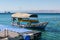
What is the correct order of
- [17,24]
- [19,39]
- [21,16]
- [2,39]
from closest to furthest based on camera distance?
[2,39]
[19,39]
[21,16]
[17,24]

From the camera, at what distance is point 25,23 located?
4338 cm

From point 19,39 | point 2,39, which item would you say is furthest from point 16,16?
point 2,39

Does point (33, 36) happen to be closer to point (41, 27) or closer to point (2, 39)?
point (2, 39)

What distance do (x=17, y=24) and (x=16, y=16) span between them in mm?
2971

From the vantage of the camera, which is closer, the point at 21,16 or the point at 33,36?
the point at 33,36

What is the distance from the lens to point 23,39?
25.5 meters

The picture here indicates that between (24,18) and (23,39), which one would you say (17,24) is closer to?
(24,18)

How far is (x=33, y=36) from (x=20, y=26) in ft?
52.6

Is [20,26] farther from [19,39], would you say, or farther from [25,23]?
[19,39]

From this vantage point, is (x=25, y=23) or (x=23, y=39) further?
(x=25, y=23)

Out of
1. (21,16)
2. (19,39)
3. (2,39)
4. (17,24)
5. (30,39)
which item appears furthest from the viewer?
(17,24)

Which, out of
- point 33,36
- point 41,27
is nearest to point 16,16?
point 41,27

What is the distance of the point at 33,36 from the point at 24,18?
1528 centimetres

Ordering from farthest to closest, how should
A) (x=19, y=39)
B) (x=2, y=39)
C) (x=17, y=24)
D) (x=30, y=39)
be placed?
(x=17, y=24)
(x=30, y=39)
(x=19, y=39)
(x=2, y=39)
